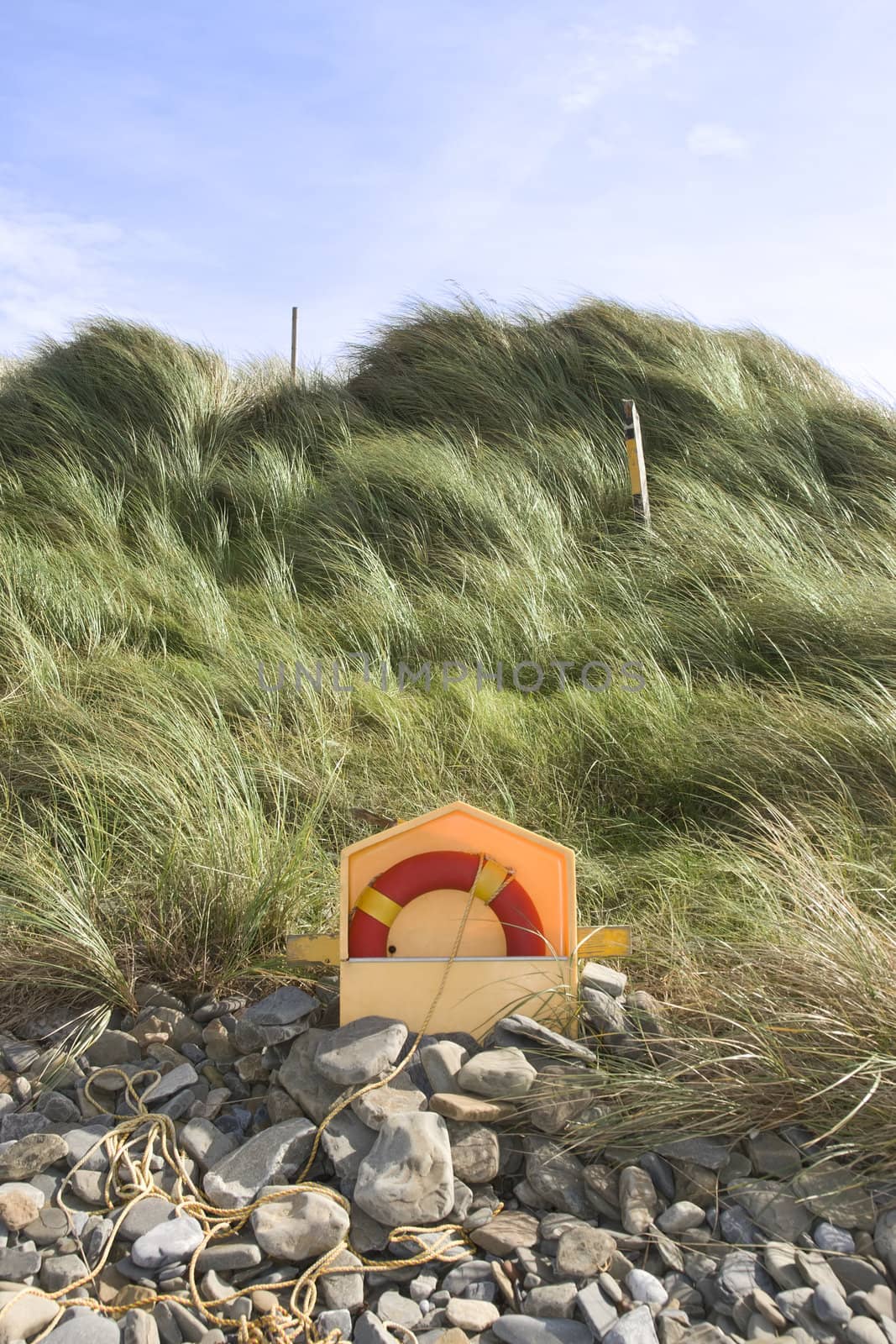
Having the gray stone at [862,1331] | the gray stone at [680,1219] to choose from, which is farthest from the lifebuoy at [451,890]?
the gray stone at [862,1331]

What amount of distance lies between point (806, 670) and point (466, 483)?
3309 millimetres

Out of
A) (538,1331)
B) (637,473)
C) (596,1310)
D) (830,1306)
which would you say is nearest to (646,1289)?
(596,1310)

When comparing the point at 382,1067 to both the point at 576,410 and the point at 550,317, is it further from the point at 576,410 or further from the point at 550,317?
the point at 550,317

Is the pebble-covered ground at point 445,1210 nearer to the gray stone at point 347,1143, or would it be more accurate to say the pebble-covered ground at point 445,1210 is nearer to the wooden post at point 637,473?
the gray stone at point 347,1143

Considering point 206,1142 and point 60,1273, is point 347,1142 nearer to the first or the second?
point 206,1142

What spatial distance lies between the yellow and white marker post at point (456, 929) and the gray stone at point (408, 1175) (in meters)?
0.41

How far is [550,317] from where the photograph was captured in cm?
1049

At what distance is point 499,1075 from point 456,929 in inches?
18.3

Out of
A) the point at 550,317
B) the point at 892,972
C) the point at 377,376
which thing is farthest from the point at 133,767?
the point at 550,317

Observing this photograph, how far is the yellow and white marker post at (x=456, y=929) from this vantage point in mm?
2602

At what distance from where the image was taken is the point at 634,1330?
1.85 m

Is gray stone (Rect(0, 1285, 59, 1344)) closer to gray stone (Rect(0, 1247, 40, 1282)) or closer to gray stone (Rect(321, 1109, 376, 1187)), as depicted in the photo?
gray stone (Rect(0, 1247, 40, 1282))

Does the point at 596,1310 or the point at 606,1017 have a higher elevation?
the point at 606,1017

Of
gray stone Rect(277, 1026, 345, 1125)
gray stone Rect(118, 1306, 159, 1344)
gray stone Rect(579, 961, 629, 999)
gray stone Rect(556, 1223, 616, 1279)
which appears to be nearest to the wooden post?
gray stone Rect(579, 961, 629, 999)
